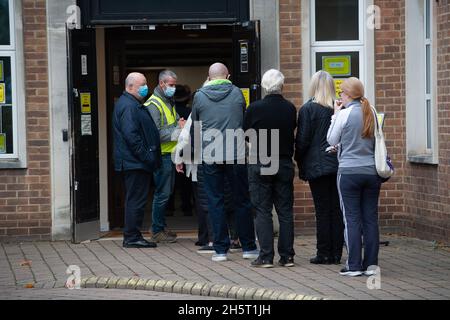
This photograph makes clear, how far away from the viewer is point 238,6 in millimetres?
13273

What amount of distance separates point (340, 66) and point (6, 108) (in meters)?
4.15

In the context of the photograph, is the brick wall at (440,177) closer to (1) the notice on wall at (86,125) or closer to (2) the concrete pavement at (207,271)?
(2) the concrete pavement at (207,271)

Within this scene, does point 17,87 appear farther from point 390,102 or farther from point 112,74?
point 390,102

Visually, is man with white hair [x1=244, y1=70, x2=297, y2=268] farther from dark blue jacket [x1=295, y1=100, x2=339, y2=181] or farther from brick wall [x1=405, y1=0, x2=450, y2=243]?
brick wall [x1=405, y1=0, x2=450, y2=243]

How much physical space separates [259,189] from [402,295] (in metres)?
2.14

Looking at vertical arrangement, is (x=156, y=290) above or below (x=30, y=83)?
below

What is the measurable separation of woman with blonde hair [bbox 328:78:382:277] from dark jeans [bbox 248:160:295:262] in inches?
27.7

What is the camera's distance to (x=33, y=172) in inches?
520

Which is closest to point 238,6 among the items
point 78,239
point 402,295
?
point 78,239

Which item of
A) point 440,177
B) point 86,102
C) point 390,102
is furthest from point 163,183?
point 440,177

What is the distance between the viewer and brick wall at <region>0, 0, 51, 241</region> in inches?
A: 517

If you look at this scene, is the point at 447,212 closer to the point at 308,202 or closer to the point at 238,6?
the point at 308,202

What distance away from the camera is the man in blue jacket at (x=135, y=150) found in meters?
12.3

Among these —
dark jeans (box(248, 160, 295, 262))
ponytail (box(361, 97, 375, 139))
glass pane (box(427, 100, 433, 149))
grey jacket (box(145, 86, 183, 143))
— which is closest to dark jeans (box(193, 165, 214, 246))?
grey jacket (box(145, 86, 183, 143))
